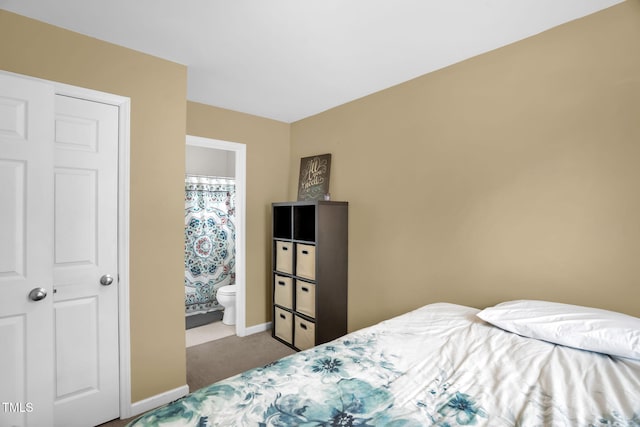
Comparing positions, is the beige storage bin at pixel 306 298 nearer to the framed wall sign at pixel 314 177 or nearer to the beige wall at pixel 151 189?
the framed wall sign at pixel 314 177

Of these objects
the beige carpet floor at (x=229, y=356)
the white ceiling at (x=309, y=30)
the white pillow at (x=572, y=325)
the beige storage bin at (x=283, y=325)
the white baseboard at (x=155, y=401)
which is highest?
the white ceiling at (x=309, y=30)

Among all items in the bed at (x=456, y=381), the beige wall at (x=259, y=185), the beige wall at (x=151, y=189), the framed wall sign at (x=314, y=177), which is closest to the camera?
the bed at (x=456, y=381)

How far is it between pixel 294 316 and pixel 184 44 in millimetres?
2580

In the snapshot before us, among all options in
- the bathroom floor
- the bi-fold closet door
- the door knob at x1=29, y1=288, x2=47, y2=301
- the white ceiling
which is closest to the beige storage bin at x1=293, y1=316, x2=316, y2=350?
the bathroom floor

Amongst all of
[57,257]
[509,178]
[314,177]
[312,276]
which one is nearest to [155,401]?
[57,257]

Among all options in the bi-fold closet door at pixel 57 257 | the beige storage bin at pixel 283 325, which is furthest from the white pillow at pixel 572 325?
the bi-fold closet door at pixel 57 257

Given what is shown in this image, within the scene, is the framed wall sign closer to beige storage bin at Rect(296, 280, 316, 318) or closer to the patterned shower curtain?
beige storage bin at Rect(296, 280, 316, 318)

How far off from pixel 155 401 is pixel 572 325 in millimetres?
2658

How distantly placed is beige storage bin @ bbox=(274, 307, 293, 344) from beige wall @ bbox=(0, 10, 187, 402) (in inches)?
44.9

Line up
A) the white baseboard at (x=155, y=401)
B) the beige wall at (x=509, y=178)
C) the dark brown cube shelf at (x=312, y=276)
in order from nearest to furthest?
the beige wall at (x=509, y=178)
the white baseboard at (x=155, y=401)
the dark brown cube shelf at (x=312, y=276)

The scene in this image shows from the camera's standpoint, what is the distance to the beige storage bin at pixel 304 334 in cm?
301

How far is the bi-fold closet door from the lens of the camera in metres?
1.72

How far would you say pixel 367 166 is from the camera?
302 centimetres

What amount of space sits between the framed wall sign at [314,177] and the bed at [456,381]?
1993 mm
